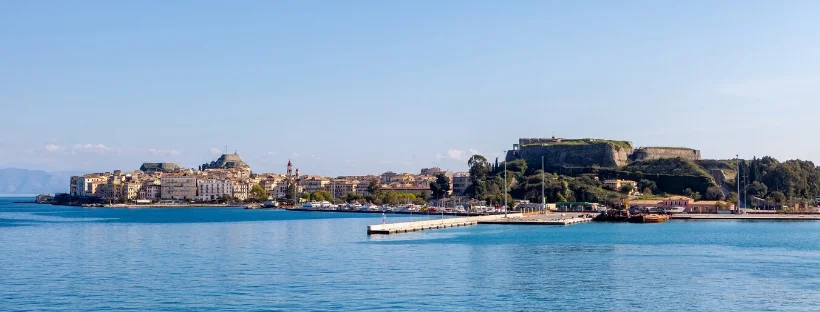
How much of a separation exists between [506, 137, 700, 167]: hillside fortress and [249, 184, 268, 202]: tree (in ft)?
131

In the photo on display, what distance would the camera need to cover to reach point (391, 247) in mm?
41562

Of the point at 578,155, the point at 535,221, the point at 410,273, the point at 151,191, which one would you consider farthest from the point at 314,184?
the point at 410,273

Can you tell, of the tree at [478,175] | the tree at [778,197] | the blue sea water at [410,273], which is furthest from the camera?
the tree at [478,175]

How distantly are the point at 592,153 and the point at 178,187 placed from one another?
235ft

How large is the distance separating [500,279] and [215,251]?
49.9ft

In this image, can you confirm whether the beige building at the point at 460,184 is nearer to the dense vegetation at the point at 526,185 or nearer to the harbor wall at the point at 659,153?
the dense vegetation at the point at 526,185

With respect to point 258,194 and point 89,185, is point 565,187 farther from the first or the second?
point 89,185

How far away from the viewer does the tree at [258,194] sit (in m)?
141

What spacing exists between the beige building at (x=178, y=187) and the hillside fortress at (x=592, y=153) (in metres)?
57.4

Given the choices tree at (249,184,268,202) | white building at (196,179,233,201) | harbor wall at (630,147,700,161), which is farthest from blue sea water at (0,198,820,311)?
white building at (196,179,233,201)

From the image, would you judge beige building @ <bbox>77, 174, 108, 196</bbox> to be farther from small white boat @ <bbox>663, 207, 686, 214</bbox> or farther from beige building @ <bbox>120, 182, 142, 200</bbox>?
small white boat @ <bbox>663, 207, 686, 214</bbox>

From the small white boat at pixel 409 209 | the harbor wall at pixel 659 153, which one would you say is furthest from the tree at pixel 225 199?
the harbor wall at pixel 659 153

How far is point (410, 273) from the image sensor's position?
30359 millimetres

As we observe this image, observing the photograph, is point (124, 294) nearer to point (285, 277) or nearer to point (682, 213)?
point (285, 277)
